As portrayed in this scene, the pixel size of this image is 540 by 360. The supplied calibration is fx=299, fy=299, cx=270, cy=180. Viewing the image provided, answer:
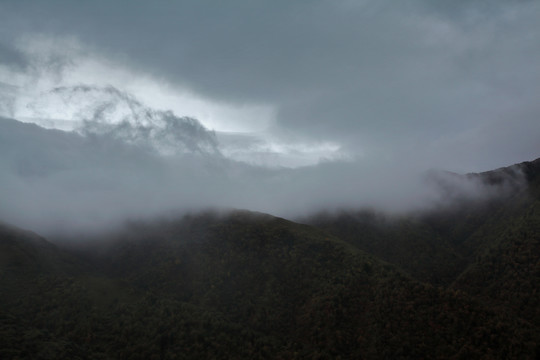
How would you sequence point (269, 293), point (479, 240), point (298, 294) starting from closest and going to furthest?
1. point (298, 294)
2. point (269, 293)
3. point (479, 240)

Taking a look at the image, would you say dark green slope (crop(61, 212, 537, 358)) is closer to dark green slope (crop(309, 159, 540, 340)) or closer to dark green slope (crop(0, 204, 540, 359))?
dark green slope (crop(0, 204, 540, 359))

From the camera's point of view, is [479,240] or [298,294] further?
[479,240]

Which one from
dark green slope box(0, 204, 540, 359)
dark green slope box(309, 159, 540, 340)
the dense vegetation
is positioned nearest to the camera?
dark green slope box(0, 204, 540, 359)

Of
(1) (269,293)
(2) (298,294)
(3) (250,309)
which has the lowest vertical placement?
(3) (250,309)

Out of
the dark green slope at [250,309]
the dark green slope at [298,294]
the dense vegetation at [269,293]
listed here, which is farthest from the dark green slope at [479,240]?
the dark green slope at [250,309]

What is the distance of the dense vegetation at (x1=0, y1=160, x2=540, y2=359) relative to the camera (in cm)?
6550

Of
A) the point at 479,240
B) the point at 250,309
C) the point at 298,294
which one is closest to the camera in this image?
the point at 250,309

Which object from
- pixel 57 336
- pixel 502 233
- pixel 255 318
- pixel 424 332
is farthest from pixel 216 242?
pixel 502 233

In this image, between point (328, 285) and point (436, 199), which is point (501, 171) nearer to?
point (436, 199)

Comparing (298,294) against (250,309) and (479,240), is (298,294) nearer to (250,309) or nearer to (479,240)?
(250,309)

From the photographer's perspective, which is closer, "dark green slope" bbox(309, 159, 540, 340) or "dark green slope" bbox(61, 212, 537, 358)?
"dark green slope" bbox(61, 212, 537, 358)

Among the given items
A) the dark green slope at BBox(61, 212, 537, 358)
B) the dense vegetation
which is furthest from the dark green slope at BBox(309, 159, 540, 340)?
the dark green slope at BBox(61, 212, 537, 358)

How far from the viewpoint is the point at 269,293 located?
8956 centimetres

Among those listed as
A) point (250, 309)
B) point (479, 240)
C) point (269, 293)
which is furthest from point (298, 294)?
point (479, 240)
